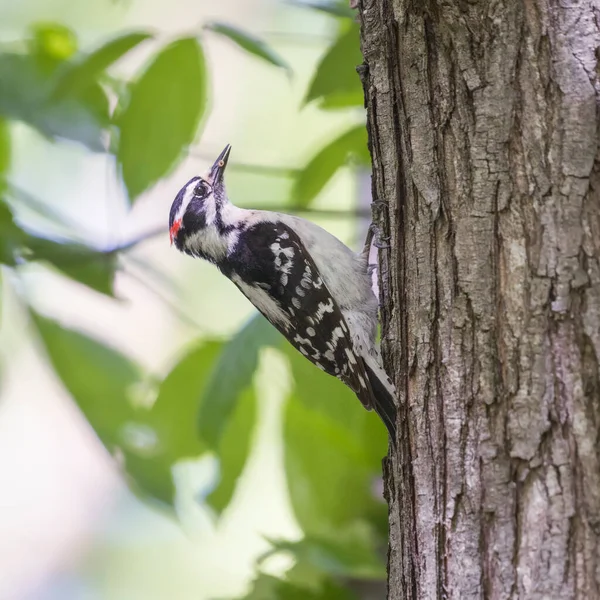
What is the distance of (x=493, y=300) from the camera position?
1669mm

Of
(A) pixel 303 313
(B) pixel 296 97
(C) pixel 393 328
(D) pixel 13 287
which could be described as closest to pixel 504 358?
(C) pixel 393 328

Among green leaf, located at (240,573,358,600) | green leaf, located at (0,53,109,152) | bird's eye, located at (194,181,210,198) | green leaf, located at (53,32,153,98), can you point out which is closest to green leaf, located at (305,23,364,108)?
green leaf, located at (53,32,153,98)

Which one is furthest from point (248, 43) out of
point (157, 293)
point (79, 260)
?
point (157, 293)

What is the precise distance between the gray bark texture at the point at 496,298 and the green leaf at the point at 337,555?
0.68 meters

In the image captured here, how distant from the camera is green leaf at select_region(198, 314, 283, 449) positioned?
7.25 ft

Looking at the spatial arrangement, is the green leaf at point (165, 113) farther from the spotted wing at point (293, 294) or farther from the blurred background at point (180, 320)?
the spotted wing at point (293, 294)

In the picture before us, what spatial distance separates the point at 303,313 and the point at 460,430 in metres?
1.26

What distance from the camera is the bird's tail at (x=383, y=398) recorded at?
2186 millimetres

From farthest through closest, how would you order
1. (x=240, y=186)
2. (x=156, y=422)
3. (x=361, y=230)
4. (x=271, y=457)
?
(x=271, y=457) < (x=240, y=186) < (x=361, y=230) < (x=156, y=422)

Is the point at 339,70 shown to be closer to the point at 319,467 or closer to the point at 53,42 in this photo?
the point at 53,42

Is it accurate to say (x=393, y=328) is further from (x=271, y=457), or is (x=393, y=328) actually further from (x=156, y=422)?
(x=271, y=457)

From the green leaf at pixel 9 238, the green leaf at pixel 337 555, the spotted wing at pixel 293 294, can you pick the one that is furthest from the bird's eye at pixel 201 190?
the green leaf at pixel 337 555

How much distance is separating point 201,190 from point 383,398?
1394mm

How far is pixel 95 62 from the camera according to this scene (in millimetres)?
2264
